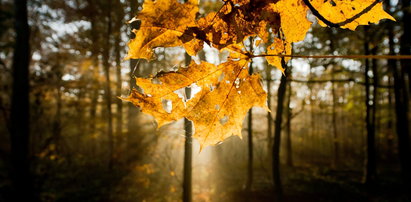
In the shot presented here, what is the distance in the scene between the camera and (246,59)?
3.20 feet

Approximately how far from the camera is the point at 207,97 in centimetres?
100

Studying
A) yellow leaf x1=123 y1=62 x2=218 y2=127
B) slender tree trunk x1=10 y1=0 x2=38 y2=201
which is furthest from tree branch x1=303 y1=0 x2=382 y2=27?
slender tree trunk x1=10 y1=0 x2=38 y2=201

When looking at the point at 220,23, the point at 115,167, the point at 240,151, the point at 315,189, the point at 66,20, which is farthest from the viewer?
the point at 240,151

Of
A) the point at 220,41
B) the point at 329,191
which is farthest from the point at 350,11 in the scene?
the point at 329,191

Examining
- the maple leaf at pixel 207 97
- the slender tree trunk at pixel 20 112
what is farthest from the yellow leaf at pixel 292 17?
the slender tree trunk at pixel 20 112

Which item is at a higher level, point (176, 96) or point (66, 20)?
point (66, 20)

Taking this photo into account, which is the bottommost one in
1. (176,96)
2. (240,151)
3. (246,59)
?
(240,151)

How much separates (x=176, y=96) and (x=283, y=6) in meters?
0.55

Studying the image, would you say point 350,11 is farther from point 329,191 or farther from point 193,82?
point 329,191

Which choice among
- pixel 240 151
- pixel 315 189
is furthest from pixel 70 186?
pixel 240 151

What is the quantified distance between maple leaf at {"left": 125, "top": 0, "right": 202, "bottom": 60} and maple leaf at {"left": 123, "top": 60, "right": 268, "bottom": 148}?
0.34 ft

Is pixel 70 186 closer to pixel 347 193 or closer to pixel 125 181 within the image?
pixel 125 181

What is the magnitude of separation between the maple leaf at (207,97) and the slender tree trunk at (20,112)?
16.3ft

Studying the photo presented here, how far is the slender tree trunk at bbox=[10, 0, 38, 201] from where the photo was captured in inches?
181
